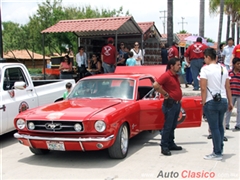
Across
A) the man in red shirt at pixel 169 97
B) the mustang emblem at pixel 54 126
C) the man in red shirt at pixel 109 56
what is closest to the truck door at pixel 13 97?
the mustang emblem at pixel 54 126

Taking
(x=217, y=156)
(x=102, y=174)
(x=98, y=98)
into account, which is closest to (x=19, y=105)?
(x=98, y=98)

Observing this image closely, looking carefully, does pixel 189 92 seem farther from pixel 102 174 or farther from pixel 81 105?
pixel 102 174

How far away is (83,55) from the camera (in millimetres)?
14875

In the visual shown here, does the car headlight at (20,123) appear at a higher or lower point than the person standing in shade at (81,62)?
lower

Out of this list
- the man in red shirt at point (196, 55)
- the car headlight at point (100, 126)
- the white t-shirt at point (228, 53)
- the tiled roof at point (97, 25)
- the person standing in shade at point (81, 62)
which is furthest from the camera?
the person standing in shade at point (81, 62)

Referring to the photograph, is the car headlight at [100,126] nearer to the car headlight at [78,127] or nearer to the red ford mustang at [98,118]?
the red ford mustang at [98,118]

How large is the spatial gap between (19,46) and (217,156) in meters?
43.2

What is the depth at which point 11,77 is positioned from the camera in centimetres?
809

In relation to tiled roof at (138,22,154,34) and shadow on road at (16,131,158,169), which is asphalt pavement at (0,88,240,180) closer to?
shadow on road at (16,131,158,169)

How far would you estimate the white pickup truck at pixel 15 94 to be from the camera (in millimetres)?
7414

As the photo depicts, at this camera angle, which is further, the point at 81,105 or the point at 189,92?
the point at 189,92

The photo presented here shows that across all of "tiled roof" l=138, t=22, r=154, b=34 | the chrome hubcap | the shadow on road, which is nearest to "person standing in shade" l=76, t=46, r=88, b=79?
"tiled roof" l=138, t=22, r=154, b=34

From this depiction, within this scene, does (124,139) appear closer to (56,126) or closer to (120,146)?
(120,146)

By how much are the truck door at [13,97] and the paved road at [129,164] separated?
687 mm
